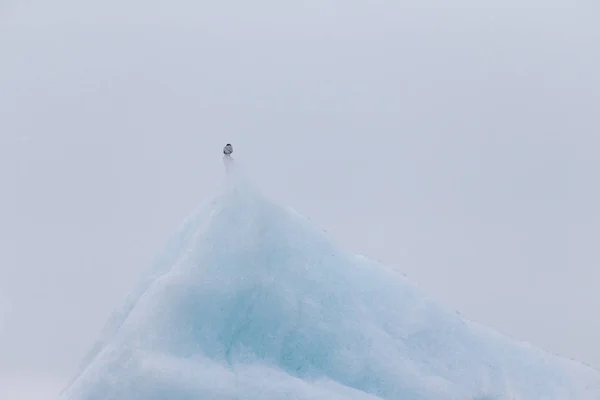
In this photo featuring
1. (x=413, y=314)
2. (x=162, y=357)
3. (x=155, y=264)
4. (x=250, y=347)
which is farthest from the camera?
(x=155, y=264)

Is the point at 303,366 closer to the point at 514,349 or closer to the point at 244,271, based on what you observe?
the point at 244,271

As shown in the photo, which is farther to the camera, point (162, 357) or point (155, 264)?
point (155, 264)

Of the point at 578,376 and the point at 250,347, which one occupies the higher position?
the point at 578,376

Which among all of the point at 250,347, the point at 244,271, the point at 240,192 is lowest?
the point at 250,347

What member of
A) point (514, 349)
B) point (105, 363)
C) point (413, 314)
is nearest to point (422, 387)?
point (413, 314)

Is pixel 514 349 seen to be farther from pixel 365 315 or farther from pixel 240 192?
pixel 240 192

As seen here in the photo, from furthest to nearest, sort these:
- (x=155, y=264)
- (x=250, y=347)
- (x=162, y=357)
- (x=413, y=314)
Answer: (x=155, y=264) → (x=413, y=314) → (x=250, y=347) → (x=162, y=357)
